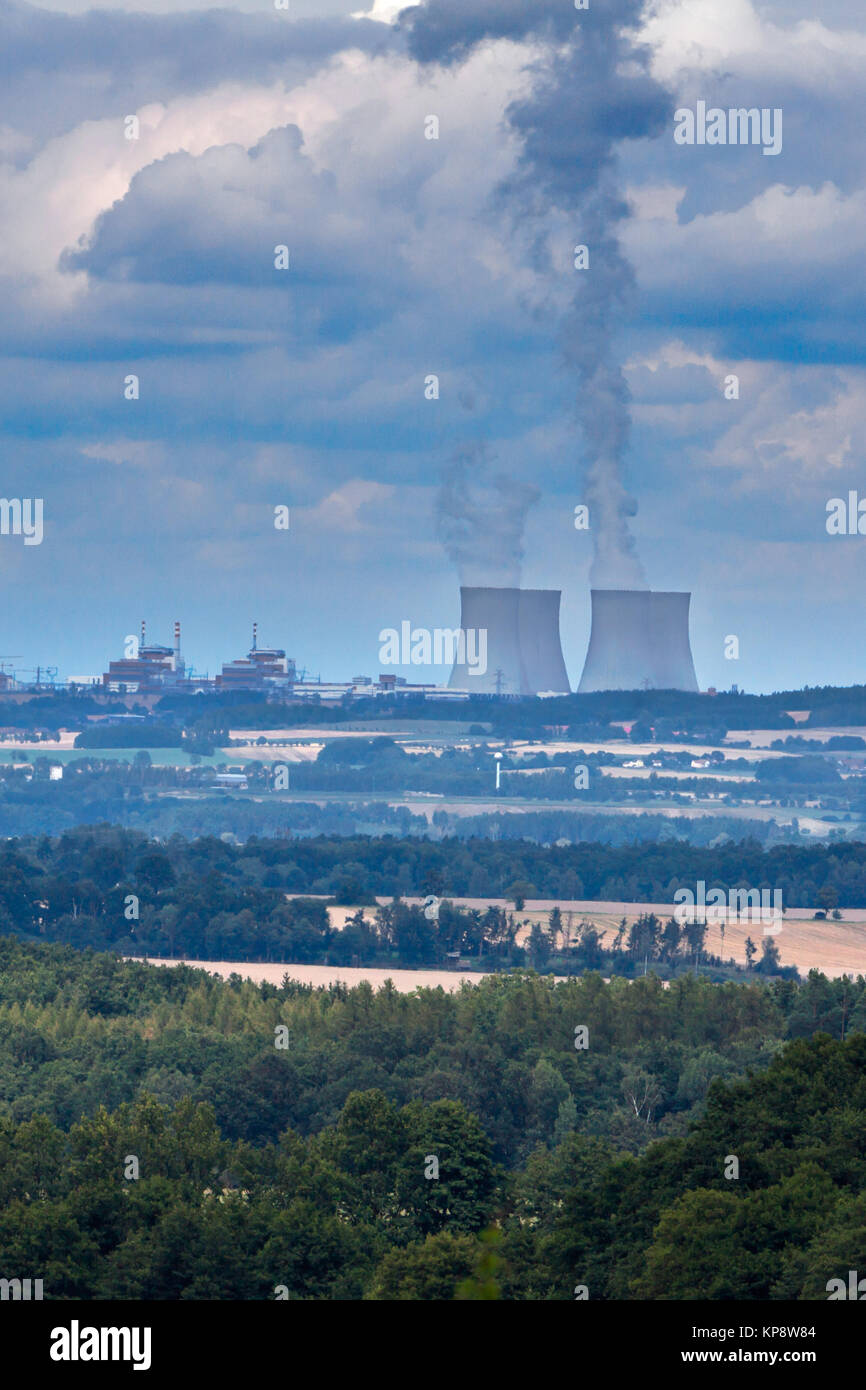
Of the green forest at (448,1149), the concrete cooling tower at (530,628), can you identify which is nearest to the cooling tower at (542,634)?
the concrete cooling tower at (530,628)

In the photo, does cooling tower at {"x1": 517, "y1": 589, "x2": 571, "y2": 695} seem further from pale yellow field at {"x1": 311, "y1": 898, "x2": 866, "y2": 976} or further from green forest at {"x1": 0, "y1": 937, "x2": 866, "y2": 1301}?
green forest at {"x1": 0, "y1": 937, "x2": 866, "y2": 1301}

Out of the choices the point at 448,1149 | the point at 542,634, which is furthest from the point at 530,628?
the point at 448,1149

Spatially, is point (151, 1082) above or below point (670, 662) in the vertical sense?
below

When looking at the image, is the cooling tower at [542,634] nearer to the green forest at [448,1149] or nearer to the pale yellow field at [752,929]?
the pale yellow field at [752,929]

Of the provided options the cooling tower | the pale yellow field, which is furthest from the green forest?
the cooling tower

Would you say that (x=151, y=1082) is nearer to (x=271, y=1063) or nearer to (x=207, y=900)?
(x=271, y=1063)

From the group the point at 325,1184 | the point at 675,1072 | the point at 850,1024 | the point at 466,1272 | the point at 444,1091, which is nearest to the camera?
the point at 466,1272
